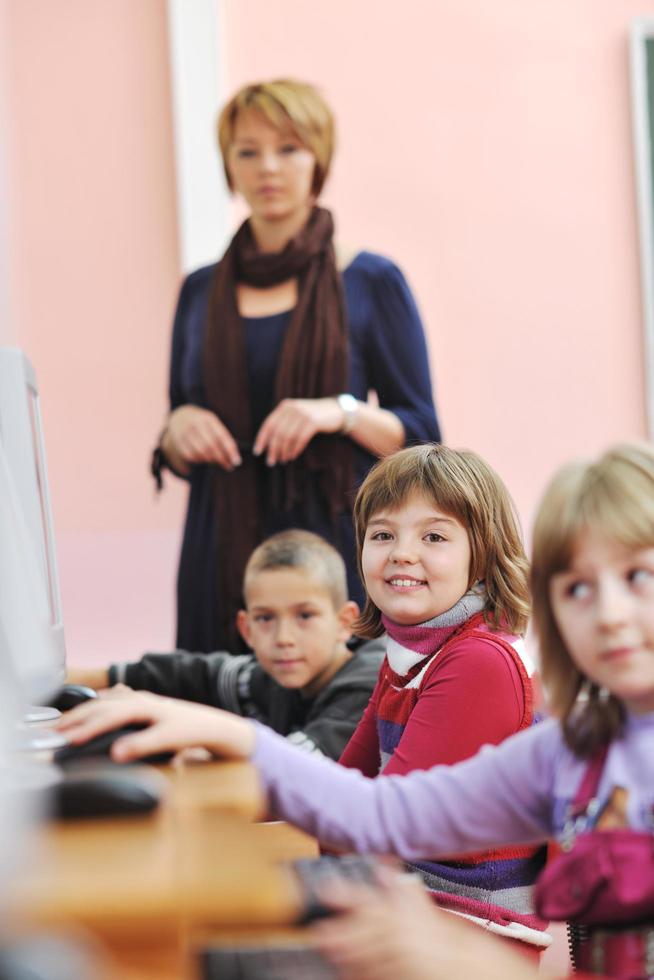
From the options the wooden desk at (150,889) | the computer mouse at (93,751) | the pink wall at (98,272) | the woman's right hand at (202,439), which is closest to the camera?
the wooden desk at (150,889)

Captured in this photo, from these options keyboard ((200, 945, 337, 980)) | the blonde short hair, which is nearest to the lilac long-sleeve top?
keyboard ((200, 945, 337, 980))

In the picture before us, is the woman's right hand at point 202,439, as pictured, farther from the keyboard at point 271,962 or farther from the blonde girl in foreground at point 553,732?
the keyboard at point 271,962

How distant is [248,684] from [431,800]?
3.36ft

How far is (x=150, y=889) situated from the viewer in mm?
593

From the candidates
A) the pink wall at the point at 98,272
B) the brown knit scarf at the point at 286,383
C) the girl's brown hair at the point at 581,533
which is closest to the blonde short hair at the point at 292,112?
the brown knit scarf at the point at 286,383

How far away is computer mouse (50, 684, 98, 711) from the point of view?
1.31 metres

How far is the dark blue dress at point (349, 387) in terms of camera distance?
2.13 metres

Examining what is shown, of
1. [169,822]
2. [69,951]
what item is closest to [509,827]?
[169,822]

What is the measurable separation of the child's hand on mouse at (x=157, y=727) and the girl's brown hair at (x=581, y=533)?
223 millimetres

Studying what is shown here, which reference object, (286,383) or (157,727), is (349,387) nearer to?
(286,383)

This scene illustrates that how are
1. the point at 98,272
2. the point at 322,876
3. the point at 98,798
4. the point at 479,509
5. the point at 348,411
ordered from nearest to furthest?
the point at 98,798 < the point at 322,876 < the point at 479,509 < the point at 348,411 < the point at 98,272

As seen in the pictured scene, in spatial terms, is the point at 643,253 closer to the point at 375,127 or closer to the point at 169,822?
the point at 375,127

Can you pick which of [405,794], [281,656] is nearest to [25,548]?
[405,794]

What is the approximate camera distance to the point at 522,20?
3.24 meters
